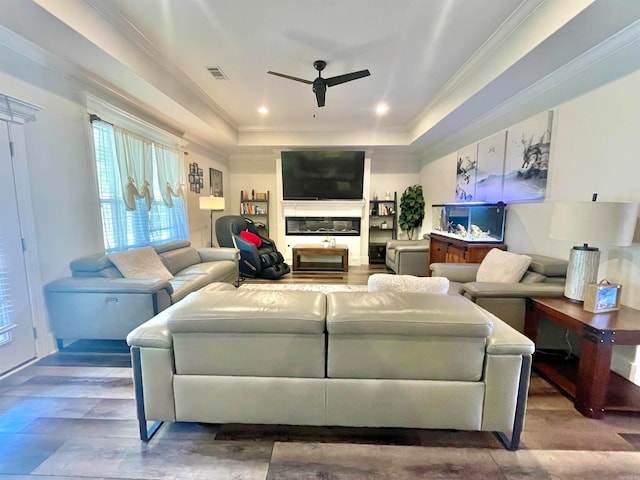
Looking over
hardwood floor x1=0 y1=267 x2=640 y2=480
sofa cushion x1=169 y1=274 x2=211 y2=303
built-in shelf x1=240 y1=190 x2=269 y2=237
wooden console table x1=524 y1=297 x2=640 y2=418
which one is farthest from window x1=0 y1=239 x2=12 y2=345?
built-in shelf x1=240 y1=190 x2=269 y2=237

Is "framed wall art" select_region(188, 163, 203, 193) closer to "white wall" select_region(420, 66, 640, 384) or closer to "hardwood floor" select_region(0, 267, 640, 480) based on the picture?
"hardwood floor" select_region(0, 267, 640, 480)

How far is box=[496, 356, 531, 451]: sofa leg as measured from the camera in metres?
1.42

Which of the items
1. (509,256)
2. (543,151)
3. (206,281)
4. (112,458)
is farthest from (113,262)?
(543,151)

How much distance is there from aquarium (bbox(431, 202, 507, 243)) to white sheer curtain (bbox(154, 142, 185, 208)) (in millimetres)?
4337

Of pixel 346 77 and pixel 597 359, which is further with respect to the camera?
pixel 346 77

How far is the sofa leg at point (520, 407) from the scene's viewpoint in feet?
4.67

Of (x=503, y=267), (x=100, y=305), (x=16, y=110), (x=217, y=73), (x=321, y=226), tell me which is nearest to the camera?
(x=16, y=110)

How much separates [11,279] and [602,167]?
16.1 feet

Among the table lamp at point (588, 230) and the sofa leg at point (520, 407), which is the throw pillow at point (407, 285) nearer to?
the sofa leg at point (520, 407)

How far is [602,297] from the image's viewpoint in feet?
6.51

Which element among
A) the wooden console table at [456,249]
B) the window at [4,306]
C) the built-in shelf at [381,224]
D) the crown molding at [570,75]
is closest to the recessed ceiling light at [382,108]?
the crown molding at [570,75]

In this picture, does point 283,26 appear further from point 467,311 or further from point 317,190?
point 317,190

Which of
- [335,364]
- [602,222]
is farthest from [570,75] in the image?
[335,364]

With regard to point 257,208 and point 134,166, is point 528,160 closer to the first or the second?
point 134,166
